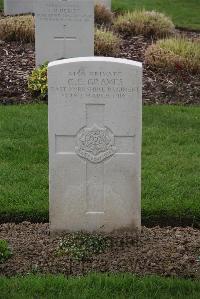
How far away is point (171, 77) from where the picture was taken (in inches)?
456

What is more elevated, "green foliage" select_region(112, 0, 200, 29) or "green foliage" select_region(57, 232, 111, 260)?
"green foliage" select_region(112, 0, 200, 29)

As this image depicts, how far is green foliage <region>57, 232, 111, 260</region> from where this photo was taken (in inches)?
213

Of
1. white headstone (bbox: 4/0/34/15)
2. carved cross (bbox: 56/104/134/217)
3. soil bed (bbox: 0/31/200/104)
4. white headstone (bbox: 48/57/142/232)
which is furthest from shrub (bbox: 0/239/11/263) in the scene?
white headstone (bbox: 4/0/34/15)

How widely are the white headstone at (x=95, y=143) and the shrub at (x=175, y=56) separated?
6438 millimetres

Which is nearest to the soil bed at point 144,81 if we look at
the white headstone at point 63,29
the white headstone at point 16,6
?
the white headstone at point 63,29

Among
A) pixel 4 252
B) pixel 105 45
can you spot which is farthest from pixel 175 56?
pixel 4 252

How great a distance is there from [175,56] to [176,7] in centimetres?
981

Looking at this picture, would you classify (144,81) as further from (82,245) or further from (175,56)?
(82,245)

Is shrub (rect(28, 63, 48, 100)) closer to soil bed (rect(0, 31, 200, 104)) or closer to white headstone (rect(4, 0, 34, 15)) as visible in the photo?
soil bed (rect(0, 31, 200, 104))

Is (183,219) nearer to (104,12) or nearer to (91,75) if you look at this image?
(91,75)

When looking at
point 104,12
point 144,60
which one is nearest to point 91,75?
point 144,60

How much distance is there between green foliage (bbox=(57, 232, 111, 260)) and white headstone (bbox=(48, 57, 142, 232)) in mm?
102

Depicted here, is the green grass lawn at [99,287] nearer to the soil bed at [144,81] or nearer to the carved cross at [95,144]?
the carved cross at [95,144]

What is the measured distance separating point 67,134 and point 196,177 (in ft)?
6.55
